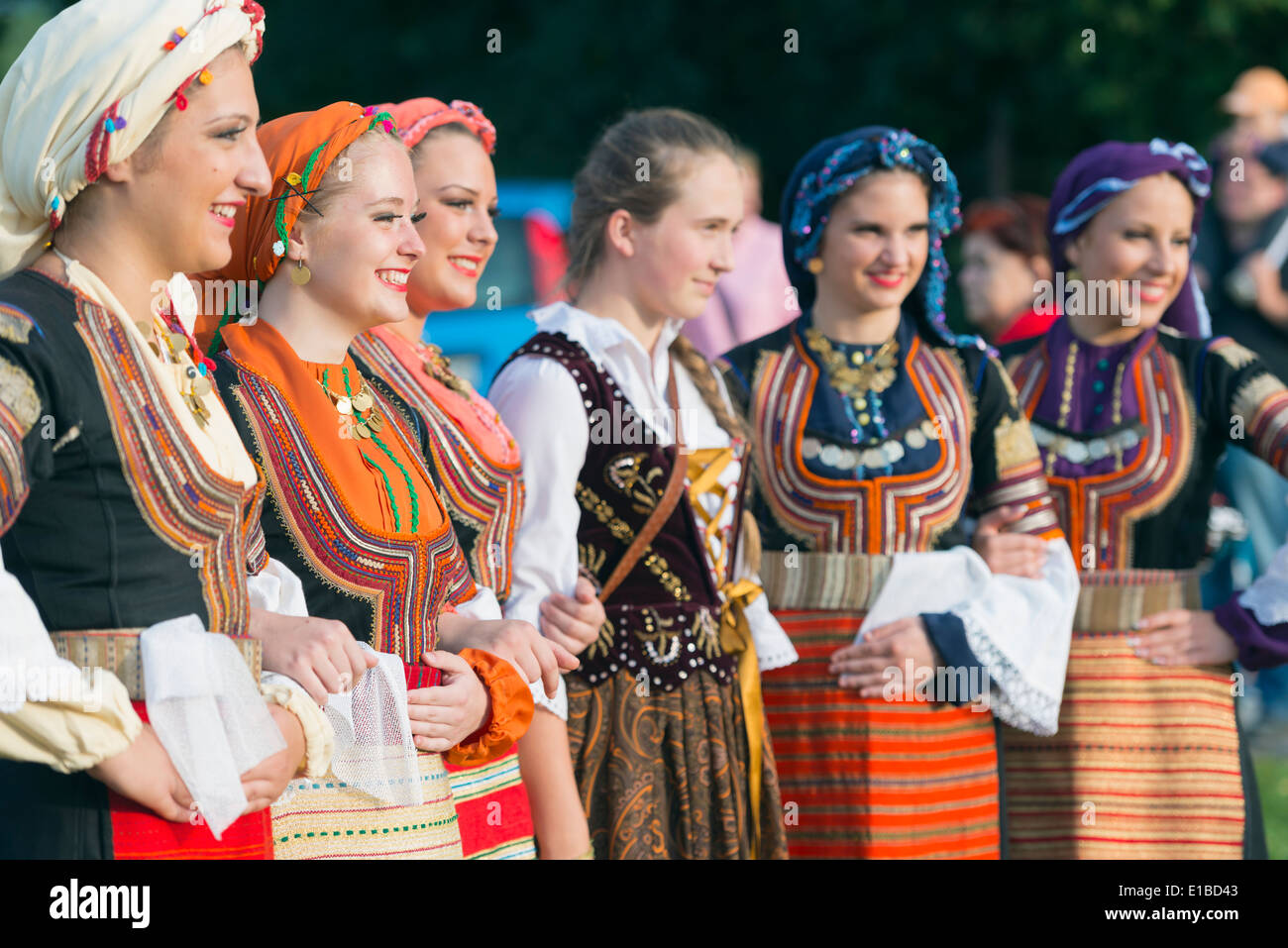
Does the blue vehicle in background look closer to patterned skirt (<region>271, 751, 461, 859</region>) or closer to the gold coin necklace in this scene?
the gold coin necklace

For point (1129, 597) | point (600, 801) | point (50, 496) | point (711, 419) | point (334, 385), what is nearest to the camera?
point (50, 496)

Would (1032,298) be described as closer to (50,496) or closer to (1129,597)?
(1129,597)

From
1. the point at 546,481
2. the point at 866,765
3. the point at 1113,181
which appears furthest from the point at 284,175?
the point at 1113,181

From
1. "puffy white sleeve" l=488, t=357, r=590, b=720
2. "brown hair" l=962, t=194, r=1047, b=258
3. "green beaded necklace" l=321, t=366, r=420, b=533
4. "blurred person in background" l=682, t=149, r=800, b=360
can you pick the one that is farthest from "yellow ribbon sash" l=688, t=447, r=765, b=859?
"brown hair" l=962, t=194, r=1047, b=258

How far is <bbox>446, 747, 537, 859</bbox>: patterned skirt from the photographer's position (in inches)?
117

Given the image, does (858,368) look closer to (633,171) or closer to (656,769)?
(633,171)

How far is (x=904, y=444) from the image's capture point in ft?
13.0

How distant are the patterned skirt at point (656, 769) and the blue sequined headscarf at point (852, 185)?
3.57 ft

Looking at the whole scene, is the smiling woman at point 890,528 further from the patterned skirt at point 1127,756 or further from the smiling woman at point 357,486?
the smiling woman at point 357,486

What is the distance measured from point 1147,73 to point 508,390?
27.7 feet

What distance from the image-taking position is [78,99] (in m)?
2.45

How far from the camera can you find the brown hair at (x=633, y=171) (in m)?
3.83

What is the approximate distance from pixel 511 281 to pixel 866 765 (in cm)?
752

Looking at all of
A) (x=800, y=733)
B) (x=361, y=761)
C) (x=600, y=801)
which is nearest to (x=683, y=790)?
(x=600, y=801)
